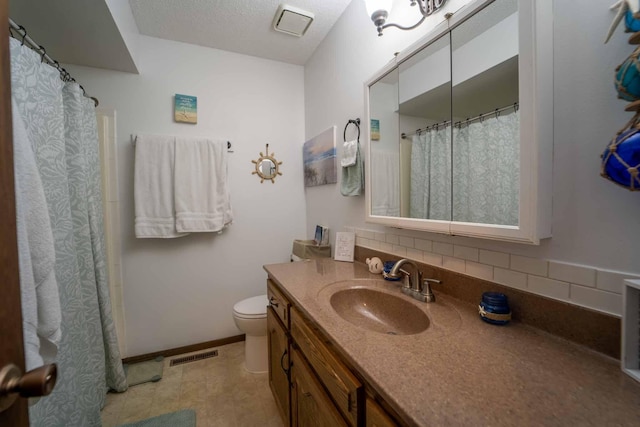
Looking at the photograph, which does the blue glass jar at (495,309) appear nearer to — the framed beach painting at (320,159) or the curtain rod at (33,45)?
the framed beach painting at (320,159)

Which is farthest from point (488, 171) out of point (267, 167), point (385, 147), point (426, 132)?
point (267, 167)

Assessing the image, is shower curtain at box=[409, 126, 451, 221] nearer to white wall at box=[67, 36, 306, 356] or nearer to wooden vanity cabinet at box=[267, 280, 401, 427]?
wooden vanity cabinet at box=[267, 280, 401, 427]

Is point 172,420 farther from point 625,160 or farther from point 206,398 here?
point 625,160

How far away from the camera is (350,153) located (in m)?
1.51

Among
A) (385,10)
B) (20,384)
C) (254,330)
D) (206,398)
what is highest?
(385,10)

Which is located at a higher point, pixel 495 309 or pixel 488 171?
pixel 488 171

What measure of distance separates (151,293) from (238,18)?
2.10 m

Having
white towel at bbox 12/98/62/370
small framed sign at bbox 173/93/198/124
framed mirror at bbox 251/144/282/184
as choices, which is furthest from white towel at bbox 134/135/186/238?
white towel at bbox 12/98/62/370

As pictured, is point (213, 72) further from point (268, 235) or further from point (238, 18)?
point (268, 235)

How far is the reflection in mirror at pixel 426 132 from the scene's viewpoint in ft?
3.25

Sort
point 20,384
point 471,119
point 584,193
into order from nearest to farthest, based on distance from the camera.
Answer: point 20,384, point 584,193, point 471,119

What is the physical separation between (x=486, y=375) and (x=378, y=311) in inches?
22.5

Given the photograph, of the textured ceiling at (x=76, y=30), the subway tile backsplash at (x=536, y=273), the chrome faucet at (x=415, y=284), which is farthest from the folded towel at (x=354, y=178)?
the textured ceiling at (x=76, y=30)

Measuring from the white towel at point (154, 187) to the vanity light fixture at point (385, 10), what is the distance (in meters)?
1.57
